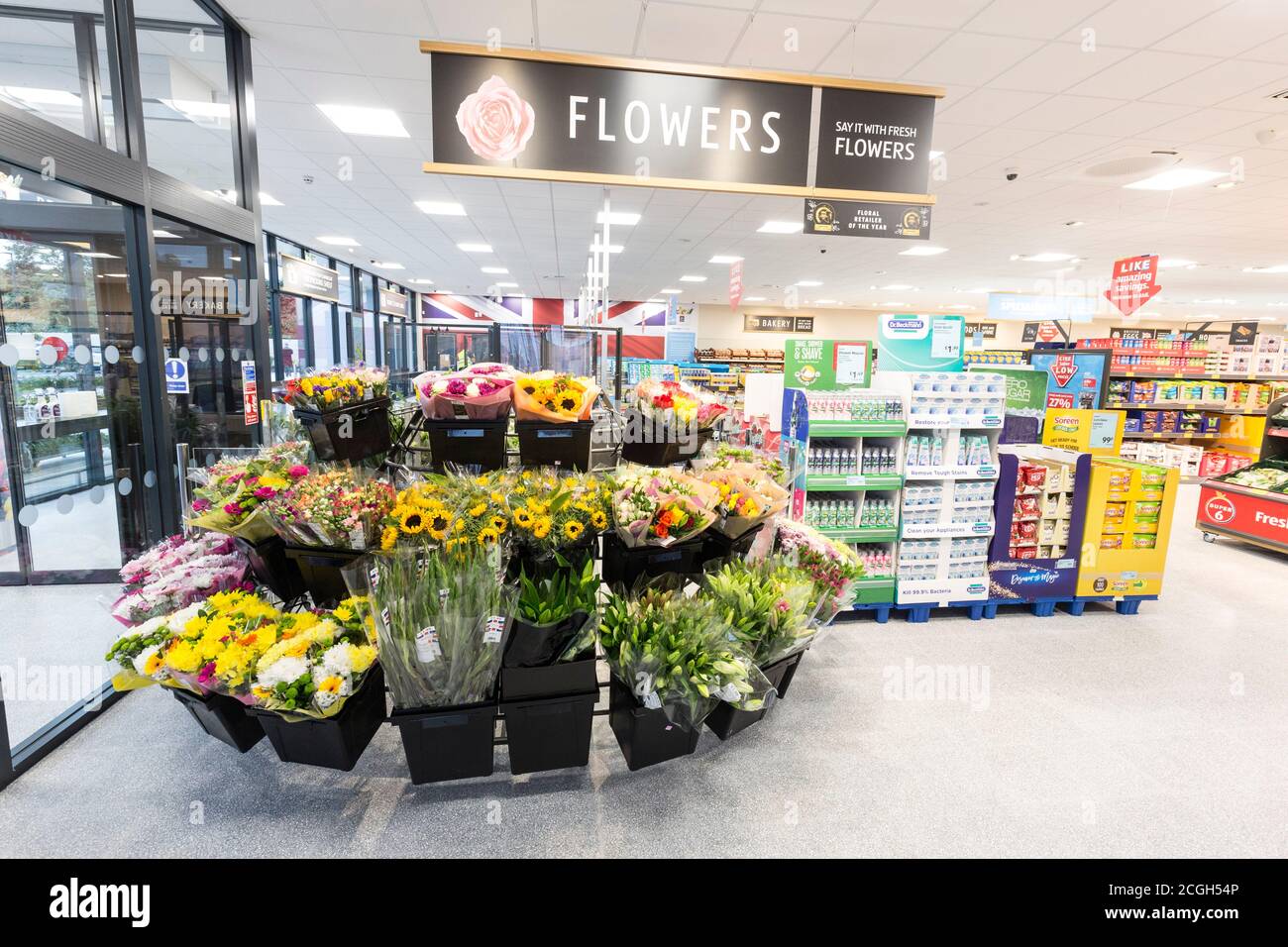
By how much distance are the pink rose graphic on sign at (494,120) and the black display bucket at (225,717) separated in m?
2.62

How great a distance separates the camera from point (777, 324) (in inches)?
Answer: 841

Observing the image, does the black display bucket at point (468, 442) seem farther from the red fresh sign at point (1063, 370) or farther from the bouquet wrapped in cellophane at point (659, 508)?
the red fresh sign at point (1063, 370)

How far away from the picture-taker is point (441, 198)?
7699 mm

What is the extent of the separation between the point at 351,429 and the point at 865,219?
413 centimetres

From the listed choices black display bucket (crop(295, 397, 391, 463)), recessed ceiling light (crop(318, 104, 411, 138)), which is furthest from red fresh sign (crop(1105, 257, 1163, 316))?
black display bucket (crop(295, 397, 391, 463))

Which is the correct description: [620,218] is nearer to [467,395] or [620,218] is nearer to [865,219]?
[865,219]

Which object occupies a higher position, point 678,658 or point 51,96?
point 51,96

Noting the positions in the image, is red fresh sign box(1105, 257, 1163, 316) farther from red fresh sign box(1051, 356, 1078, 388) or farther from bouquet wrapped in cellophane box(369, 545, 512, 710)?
bouquet wrapped in cellophane box(369, 545, 512, 710)

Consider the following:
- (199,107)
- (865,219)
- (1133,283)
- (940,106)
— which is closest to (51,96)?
(199,107)

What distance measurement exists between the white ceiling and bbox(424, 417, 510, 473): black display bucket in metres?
2.53

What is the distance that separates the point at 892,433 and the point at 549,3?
10.6 ft

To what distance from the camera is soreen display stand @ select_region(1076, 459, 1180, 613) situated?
4.30 meters
